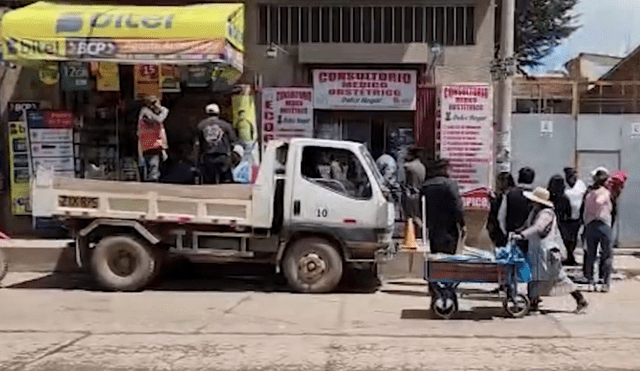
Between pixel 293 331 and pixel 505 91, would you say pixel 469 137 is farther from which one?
pixel 293 331

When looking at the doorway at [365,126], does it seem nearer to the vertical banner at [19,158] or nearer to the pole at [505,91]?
the pole at [505,91]

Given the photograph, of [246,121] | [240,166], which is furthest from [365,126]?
[240,166]

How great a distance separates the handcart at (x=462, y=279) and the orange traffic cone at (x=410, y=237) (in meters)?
3.49

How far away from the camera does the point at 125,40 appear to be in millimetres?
15055

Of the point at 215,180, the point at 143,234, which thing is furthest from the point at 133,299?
the point at 215,180

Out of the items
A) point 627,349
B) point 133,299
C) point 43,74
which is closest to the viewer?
point 627,349

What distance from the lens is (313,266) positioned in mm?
13180

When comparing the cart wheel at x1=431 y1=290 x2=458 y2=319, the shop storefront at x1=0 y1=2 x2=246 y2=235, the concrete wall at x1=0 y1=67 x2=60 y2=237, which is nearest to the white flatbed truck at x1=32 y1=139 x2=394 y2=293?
the cart wheel at x1=431 y1=290 x2=458 y2=319

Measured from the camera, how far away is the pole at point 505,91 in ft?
50.3

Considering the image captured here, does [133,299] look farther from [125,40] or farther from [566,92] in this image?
[566,92]

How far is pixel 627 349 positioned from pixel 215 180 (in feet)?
25.5

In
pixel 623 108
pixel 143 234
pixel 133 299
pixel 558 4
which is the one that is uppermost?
pixel 558 4

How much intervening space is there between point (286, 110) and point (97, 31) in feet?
12.2

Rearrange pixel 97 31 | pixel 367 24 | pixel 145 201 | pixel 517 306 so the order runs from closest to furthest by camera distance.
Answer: pixel 517 306 < pixel 145 201 < pixel 97 31 < pixel 367 24
